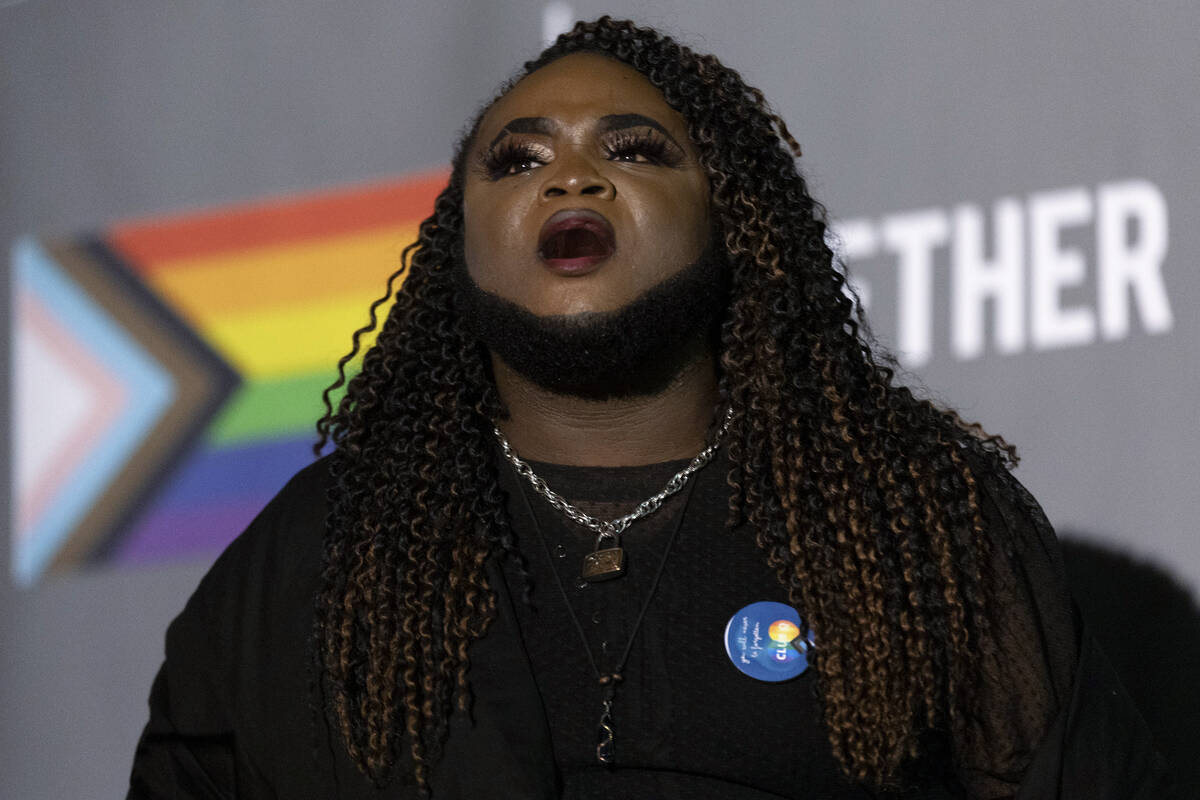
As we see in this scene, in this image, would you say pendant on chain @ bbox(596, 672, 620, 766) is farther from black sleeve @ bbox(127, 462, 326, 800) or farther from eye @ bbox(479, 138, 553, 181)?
eye @ bbox(479, 138, 553, 181)

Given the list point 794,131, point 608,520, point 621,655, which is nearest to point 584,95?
point 608,520

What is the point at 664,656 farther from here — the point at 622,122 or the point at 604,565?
the point at 622,122

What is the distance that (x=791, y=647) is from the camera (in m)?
1.95

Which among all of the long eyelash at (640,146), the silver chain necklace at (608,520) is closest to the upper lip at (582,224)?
the long eyelash at (640,146)

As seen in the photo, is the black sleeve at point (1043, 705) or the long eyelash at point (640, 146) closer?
the black sleeve at point (1043, 705)

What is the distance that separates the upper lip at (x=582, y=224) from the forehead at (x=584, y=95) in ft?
0.60

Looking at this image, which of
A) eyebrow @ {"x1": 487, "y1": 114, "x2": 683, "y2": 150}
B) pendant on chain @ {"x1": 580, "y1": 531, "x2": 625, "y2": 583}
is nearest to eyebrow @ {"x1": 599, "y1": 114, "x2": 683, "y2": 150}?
eyebrow @ {"x1": 487, "y1": 114, "x2": 683, "y2": 150}

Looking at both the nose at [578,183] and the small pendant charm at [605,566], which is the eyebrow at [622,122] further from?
the small pendant charm at [605,566]

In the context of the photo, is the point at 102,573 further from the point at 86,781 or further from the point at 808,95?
the point at 808,95

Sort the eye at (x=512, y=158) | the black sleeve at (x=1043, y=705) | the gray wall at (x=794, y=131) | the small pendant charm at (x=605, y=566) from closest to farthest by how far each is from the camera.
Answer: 1. the black sleeve at (x=1043, y=705)
2. the small pendant charm at (x=605, y=566)
3. the eye at (x=512, y=158)
4. the gray wall at (x=794, y=131)

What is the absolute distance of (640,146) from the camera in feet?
6.86

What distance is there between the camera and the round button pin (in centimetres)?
193

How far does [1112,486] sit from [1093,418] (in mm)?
115

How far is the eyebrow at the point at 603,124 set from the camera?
2.09 metres
